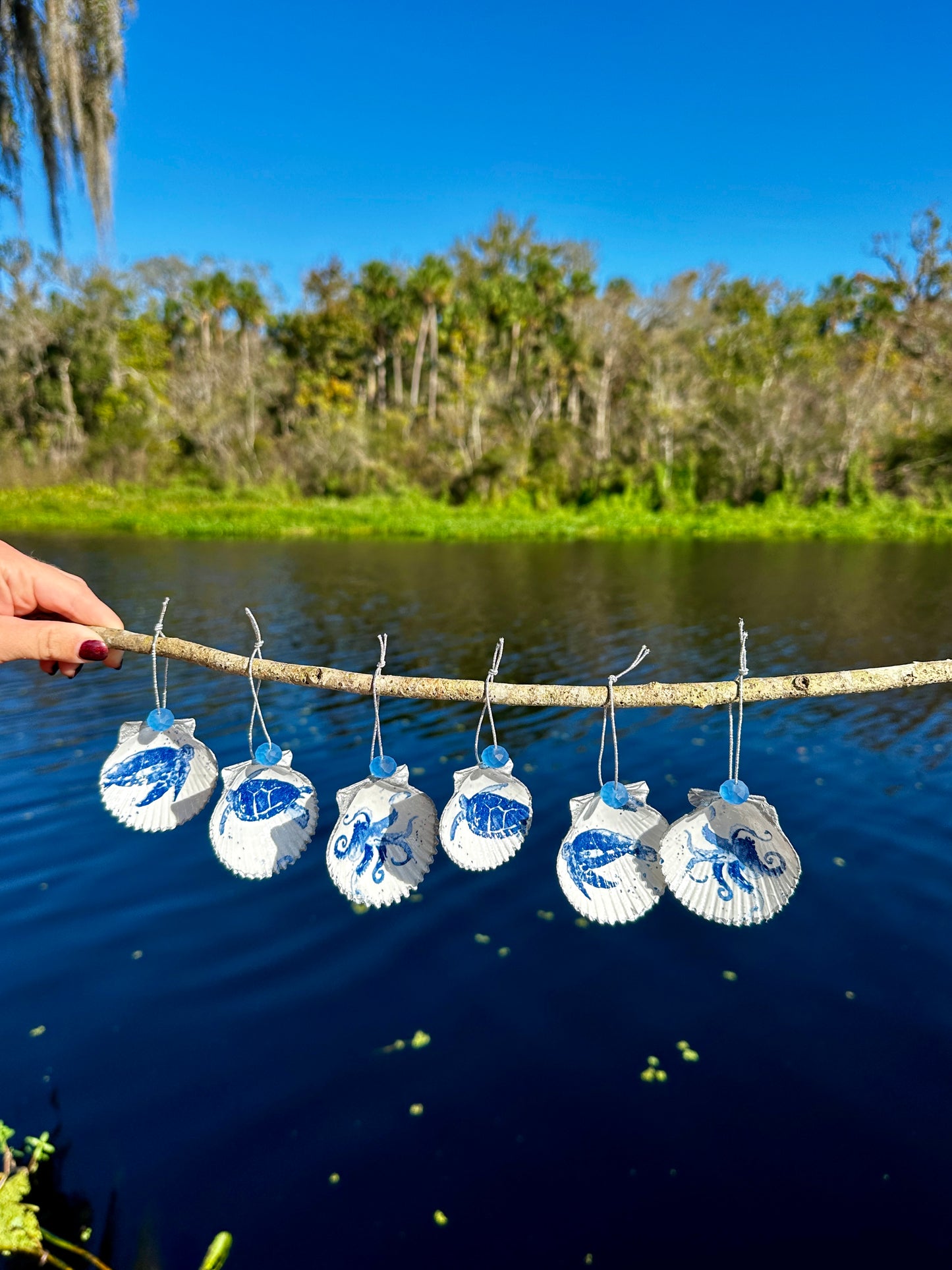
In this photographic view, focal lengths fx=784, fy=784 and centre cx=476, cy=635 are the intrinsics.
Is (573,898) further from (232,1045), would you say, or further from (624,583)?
(624,583)

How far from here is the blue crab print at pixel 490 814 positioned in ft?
8.18

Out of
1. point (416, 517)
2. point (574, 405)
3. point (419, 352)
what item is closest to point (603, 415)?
point (574, 405)

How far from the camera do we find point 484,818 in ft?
8.23

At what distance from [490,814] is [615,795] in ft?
1.40

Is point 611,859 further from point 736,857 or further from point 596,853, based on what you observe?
point 736,857

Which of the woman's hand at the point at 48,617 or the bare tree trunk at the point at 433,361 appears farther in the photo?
the bare tree trunk at the point at 433,361

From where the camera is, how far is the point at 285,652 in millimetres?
12430

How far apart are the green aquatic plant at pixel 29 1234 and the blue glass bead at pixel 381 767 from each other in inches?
75.6

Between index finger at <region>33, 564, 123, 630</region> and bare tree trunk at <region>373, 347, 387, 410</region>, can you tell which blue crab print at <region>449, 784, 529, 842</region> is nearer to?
index finger at <region>33, 564, 123, 630</region>

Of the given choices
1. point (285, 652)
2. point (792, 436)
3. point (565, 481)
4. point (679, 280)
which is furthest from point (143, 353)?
point (285, 652)

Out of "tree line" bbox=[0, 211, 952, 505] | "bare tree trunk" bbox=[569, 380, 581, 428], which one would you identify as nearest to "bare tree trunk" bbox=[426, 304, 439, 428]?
"tree line" bbox=[0, 211, 952, 505]

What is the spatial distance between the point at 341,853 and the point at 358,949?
2404mm

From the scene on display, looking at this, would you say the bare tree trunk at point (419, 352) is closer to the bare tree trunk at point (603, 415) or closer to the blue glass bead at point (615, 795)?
the bare tree trunk at point (603, 415)

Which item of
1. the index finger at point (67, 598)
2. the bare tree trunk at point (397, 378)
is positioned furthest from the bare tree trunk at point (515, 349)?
the index finger at point (67, 598)
